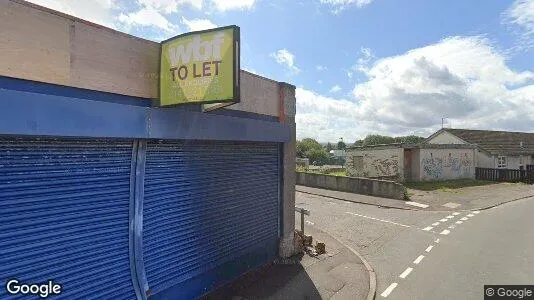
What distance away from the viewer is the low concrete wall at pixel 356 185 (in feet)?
66.9

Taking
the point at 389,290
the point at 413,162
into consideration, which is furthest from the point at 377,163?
the point at 389,290

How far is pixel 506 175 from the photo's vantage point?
97.1ft

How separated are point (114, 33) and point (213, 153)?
9.19 feet

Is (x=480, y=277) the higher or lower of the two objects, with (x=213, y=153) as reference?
lower

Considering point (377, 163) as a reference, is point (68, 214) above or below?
above

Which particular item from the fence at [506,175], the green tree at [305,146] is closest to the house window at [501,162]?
the fence at [506,175]

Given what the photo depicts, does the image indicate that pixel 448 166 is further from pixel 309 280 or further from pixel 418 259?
pixel 309 280

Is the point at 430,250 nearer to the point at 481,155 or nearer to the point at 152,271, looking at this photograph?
the point at 152,271

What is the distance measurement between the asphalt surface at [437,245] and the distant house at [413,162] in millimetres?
8994

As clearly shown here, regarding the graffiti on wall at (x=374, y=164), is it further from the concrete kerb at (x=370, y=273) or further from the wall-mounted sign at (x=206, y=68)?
the wall-mounted sign at (x=206, y=68)

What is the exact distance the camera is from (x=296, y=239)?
984cm

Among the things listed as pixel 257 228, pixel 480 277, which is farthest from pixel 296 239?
pixel 480 277

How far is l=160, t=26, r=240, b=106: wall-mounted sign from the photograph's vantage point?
208 inches

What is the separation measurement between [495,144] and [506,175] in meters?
8.05
